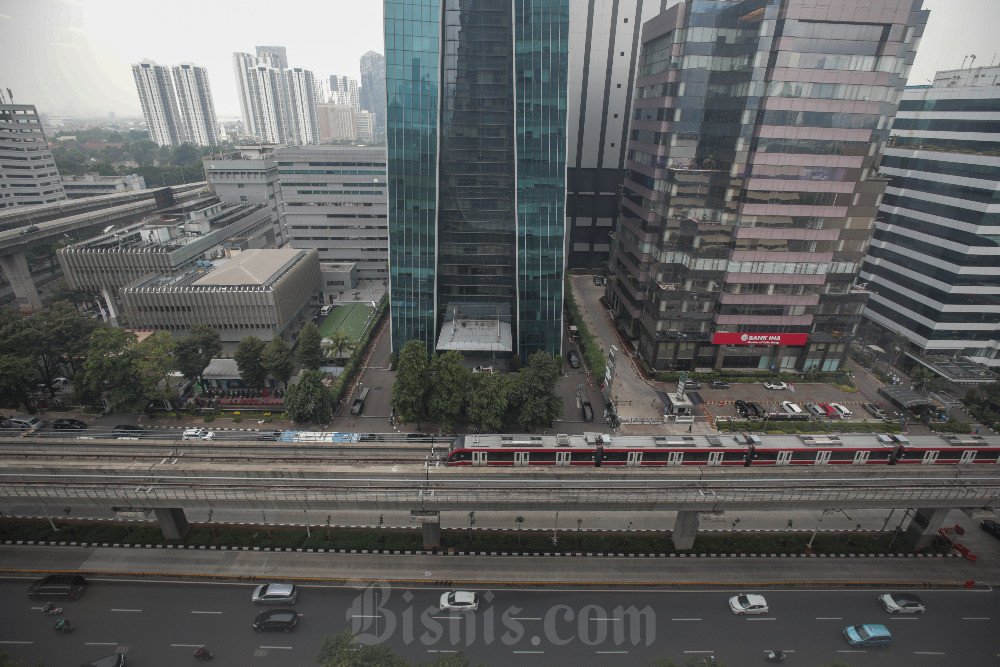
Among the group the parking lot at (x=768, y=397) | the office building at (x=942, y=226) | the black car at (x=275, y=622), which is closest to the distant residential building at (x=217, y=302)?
the black car at (x=275, y=622)

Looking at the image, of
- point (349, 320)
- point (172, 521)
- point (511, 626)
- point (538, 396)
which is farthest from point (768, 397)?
point (172, 521)

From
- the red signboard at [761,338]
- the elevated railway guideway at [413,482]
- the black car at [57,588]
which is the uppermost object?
the red signboard at [761,338]

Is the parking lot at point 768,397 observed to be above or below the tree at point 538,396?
below

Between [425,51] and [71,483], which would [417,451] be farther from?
[425,51]

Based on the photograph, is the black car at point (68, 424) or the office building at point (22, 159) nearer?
the black car at point (68, 424)

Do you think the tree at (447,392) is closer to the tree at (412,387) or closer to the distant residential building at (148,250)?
the tree at (412,387)

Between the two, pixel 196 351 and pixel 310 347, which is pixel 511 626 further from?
pixel 196 351

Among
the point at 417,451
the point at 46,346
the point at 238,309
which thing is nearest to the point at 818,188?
the point at 417,451
